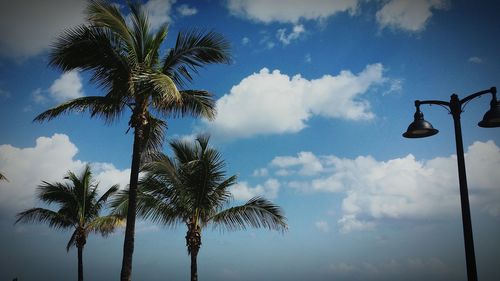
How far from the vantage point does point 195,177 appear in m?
17.5

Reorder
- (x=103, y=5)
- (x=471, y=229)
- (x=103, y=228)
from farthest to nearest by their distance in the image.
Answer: (x=103, y=228) → (x=103, y=5) → (x=471, y=229)

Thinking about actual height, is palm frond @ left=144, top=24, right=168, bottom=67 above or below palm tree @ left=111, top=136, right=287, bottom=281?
above

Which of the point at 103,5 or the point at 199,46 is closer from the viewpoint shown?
the point at 103,5

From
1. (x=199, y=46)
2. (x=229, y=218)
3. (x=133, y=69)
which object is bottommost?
(x=229, y=218)

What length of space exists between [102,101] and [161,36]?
2913 millimetres

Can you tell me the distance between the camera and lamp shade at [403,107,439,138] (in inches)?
338

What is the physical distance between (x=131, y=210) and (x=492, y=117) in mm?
9843

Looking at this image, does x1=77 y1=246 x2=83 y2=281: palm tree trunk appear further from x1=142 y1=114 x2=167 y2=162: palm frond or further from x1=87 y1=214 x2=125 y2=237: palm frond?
x1=142 y1=114 x2=167 y2=162: palm frond

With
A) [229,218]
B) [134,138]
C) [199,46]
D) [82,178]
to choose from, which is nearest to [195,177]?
[229,218]

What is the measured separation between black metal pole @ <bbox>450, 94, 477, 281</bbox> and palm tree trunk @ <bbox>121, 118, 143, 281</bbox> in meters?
8.96

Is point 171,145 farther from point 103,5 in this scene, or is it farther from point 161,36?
point 103,5

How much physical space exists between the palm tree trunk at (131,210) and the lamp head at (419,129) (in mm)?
8110

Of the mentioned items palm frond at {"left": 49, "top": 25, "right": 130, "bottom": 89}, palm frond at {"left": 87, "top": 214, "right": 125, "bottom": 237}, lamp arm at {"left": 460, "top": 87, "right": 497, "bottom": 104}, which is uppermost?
palm frond at {"left": 49, "top": 25, "right": 130, "bottom": 89}

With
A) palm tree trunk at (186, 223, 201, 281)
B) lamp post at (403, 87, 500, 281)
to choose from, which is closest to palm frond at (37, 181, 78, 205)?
palm tree trunk at (186, 223, 201, 281)
